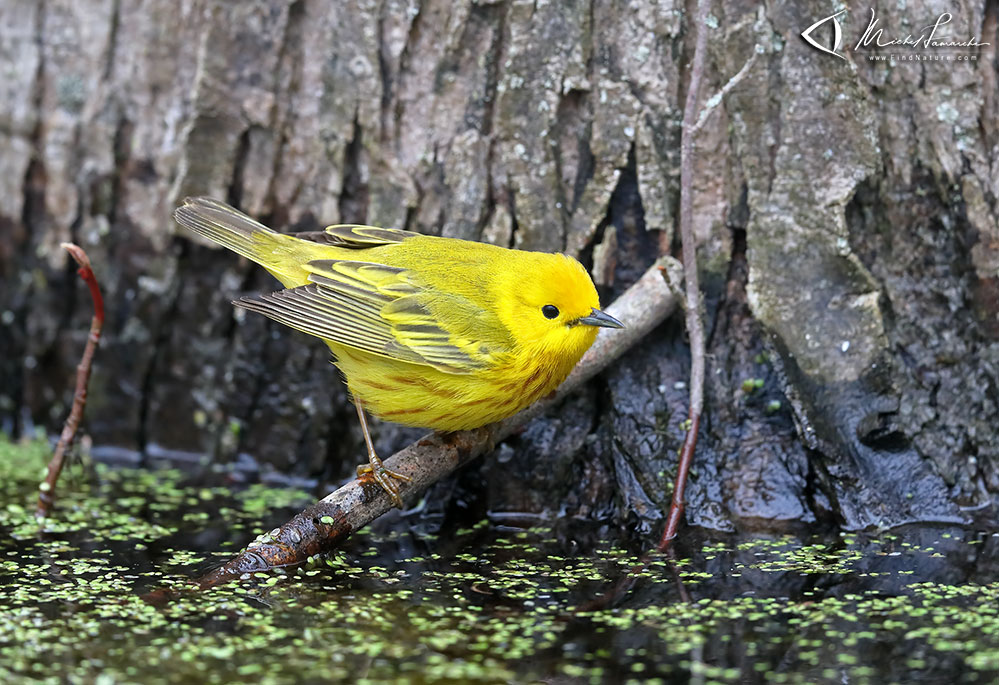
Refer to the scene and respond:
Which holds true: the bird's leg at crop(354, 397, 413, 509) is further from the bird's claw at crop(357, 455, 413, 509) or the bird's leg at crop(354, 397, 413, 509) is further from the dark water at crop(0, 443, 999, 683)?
the dark water at crop(0, 443, 999, 683)

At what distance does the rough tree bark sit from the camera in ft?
13.5

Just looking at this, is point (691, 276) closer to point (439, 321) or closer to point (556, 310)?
point (556, 310)

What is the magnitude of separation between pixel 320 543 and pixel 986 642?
2.17m

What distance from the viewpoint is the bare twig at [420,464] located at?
3621 millimetres

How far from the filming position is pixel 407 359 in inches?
154

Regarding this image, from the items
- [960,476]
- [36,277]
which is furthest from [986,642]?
[36,277]

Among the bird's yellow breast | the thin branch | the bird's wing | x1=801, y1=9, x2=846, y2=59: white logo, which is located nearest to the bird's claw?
the bird's yellow breast

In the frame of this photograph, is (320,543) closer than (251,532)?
Yes

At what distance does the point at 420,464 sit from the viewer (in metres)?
4.04

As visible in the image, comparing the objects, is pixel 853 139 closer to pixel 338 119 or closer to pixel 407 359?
pixel 407 359

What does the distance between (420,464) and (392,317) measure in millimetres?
592

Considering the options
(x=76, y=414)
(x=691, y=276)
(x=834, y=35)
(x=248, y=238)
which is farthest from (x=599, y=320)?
(x=76, y=414)

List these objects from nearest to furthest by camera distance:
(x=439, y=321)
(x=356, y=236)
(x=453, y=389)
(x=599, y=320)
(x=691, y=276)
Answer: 1. (x=599, y=320)
2. (x=453, y=389)
3. (x=439, y=321)
4. (x=691, y=276)
5. (x=356, y=236)

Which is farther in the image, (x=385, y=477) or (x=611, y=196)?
(x=611, y=196)
